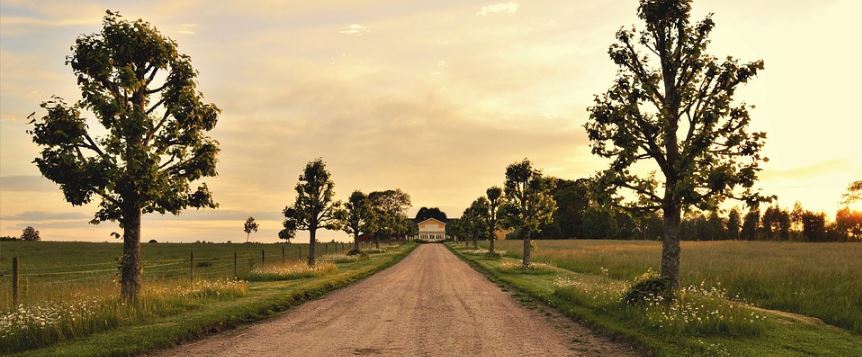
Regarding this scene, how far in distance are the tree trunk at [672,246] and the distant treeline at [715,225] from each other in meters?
111

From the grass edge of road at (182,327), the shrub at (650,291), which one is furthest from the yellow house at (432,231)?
the shrub at (650,291)

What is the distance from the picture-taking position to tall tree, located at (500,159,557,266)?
130 ft

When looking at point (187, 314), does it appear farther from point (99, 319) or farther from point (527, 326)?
point (527, 326)

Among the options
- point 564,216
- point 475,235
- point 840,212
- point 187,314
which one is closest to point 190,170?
point 187,314

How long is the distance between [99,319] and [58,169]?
5245mm

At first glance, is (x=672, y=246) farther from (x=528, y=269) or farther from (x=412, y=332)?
A: (x=528, y=269)

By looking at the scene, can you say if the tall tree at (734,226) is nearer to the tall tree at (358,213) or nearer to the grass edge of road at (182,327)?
the tall tree at (358,213)

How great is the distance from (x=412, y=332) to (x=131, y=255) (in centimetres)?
1023

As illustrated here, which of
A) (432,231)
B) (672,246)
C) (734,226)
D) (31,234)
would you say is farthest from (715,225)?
(31,234)

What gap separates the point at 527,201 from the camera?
41.2 meters

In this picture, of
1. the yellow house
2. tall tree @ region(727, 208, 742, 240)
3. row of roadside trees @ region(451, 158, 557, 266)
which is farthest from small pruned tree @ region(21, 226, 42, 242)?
tall tree @ region(727, 208, 742, 240)

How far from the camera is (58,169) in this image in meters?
15.7

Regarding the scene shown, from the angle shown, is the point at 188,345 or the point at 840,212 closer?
the point at 188,345

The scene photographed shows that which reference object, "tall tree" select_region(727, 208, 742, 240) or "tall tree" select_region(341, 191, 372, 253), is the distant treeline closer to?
"tall tree" select_region(727, 208, 742, 240)
